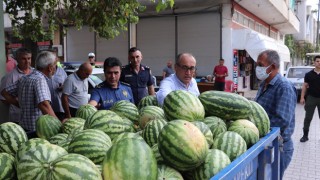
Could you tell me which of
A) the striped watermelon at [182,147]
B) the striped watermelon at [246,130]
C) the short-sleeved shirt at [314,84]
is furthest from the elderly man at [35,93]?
the short-sleeved shirt at [314,84]

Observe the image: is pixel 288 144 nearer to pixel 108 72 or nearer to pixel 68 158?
pixel 108 72

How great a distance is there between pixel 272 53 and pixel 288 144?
42.7 inches

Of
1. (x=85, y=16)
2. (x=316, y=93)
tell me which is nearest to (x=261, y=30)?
(x=316, y=93)

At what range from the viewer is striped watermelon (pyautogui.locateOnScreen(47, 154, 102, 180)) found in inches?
57.8

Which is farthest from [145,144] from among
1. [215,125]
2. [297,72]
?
[297,72]

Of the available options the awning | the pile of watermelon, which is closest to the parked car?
the awning

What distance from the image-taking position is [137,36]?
713 inches

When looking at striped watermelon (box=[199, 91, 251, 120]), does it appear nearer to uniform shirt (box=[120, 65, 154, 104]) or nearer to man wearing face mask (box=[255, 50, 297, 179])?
man wearing face mask (box=[255, 50, 297, 179])

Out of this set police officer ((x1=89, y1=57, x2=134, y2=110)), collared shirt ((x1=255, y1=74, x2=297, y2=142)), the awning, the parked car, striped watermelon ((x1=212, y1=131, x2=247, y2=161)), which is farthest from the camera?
the parked car

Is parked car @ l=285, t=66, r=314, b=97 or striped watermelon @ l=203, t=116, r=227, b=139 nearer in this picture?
striped watermelon @ l=203, t=116, r=227, b=139

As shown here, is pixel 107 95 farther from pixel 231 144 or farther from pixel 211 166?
pixel 211 166

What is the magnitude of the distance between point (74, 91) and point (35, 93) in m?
1.25

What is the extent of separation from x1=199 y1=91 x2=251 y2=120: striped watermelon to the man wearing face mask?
1.00 meters

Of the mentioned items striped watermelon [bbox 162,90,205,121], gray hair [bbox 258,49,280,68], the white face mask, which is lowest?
striped watermelon [bbox 162,90,205,121]
